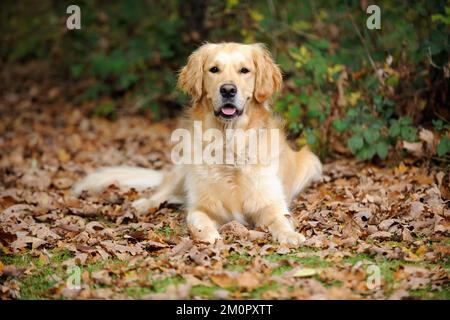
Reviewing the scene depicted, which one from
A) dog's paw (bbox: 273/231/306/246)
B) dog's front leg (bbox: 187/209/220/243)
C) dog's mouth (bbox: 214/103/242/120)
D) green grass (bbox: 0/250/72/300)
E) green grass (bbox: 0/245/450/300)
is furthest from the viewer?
dog's mouth (bbox: 214/103/242/120)

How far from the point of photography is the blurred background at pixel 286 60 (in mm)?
5656

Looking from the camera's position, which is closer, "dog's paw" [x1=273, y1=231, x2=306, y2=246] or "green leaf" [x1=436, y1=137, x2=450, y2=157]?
"dog's paw" [x1=273, y1=231, x2=306, y2=246]

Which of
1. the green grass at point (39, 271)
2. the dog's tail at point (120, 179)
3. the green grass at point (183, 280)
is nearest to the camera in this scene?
the green grass at point (183, 280)

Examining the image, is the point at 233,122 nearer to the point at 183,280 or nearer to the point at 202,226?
the point at 202,226

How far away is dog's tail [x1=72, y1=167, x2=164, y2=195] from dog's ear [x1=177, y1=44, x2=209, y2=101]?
3.99 ft

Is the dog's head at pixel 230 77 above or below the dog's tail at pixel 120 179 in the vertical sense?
above

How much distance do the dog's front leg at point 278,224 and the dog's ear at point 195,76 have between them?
1.01 meters

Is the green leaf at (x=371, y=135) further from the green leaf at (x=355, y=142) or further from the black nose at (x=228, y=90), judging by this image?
the black nose at (x=228, y=90)

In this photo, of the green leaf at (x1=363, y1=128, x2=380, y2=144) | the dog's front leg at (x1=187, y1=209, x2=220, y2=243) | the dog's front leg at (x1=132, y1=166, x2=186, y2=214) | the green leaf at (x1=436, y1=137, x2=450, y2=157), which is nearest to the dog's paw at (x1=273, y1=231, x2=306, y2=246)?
the dog's front leg at (x1=187, y1=209, x2=220, y2=243)

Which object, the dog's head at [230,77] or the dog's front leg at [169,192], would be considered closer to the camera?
the dog's head at [230,77]

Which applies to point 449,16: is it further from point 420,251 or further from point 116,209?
point 116,209

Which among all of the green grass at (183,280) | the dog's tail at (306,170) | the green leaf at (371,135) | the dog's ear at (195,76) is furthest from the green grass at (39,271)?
the green leaf at (371,135)

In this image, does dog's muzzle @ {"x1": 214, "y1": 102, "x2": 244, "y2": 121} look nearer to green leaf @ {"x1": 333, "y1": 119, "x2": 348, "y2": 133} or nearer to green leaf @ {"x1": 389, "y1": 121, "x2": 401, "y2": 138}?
green leaf @ {"x1": 333, "y1": 119, "x2": 348, "y2": 133}

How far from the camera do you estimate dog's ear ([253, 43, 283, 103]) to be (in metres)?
4.58
